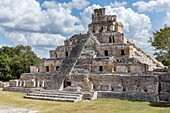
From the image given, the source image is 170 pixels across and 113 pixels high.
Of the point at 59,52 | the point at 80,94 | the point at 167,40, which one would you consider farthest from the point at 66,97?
the point at 167,40

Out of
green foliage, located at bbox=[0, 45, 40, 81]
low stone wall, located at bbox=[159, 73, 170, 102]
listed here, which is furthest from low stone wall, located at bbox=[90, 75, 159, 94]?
green foliage, located at bbox=[0, 45, 40, 81]

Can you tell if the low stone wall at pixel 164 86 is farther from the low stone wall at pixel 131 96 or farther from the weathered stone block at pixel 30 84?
the weathered stone block at pixel 30 84

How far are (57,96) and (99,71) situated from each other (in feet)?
18.9

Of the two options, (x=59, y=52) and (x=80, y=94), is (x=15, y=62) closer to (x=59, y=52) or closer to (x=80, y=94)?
(x=59, y=52)

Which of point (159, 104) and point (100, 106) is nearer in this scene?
point (100, 106)

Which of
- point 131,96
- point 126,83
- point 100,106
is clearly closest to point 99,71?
point 126,83

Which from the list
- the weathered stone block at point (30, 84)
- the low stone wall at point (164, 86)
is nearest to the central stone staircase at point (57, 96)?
the weathered stone block at point (30, 84)

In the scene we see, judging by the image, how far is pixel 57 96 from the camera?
20562mm

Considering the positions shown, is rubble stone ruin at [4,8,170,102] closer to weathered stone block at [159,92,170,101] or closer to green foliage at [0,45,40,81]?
weathered stone block at [159,92,170,101]

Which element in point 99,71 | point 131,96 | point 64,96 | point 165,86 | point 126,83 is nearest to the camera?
point 131,96

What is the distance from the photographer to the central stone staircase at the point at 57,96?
775 inches

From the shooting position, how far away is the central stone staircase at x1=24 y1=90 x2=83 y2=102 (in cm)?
1969

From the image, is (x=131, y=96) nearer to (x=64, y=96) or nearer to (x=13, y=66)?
(x=64, y=96)

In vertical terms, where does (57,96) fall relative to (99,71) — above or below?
below
